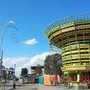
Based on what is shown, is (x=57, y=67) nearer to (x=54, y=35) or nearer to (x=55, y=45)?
(x=55, y=45)

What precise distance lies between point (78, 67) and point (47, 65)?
55.1 m

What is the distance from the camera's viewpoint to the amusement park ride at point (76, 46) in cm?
7594

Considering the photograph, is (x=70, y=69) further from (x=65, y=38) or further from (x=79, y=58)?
(x=65, y=38)

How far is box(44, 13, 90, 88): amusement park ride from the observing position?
7594cm

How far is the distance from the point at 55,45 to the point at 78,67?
1999cm

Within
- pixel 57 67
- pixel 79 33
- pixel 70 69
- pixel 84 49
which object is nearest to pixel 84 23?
pixel 79 33

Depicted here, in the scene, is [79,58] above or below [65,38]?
below

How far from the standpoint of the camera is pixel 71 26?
77562 millimetres

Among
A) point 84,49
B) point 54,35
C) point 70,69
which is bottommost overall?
point 70,69

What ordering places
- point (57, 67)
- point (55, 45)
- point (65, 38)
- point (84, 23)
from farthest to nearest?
point (57, 67), point (55, 45), point (65, 38), point (84, 23)

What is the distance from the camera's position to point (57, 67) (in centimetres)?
12494

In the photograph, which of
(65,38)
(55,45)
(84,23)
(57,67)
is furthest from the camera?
(57,67)

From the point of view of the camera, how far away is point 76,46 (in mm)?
80000

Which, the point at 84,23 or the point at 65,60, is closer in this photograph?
the point at 84,23
